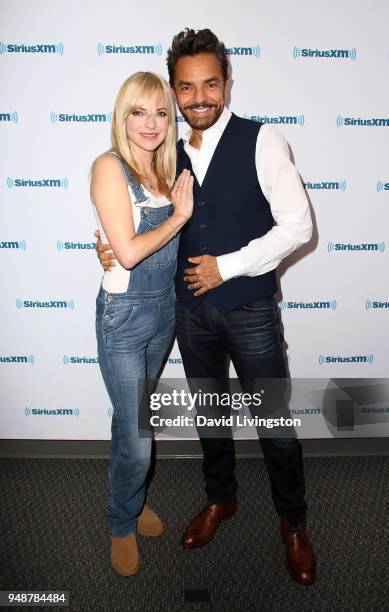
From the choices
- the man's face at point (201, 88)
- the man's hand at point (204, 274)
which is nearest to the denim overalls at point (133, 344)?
the man's hand at point (204, 274)

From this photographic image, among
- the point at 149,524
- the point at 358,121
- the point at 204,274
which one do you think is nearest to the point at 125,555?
the point at 149,524

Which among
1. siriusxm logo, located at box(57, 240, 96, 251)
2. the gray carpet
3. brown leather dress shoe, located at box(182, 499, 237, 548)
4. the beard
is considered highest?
the beard

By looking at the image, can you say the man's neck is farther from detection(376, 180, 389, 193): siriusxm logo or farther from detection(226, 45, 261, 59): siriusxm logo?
detection(376, 180, 389, 193): siriusxm logo

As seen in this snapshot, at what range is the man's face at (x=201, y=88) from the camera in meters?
1.68

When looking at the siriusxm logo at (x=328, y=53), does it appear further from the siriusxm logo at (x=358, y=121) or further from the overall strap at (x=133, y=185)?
the overall strap at (x=133, y=185)

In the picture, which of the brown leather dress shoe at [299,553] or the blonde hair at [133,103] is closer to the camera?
the blonde hair at [133,103]

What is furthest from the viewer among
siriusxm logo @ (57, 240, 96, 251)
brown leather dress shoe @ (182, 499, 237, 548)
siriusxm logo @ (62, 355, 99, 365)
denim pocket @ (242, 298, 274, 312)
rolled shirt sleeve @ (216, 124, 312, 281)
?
siriusxm logo @ (62, 355, 99, 365)

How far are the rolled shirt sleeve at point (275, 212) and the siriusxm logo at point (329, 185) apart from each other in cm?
65

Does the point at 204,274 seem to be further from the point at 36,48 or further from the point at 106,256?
the point at 36,48

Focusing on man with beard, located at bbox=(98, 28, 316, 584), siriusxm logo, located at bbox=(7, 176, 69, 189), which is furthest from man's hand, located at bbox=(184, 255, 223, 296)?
siriusxm logo, located at bbox=(7, 176, 69, 189)

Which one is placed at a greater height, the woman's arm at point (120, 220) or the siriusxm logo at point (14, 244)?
the woman's arm at point (120, 220)

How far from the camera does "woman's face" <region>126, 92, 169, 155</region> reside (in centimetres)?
161

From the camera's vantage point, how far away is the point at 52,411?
105 inches

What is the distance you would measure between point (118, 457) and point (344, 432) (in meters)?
1.43
